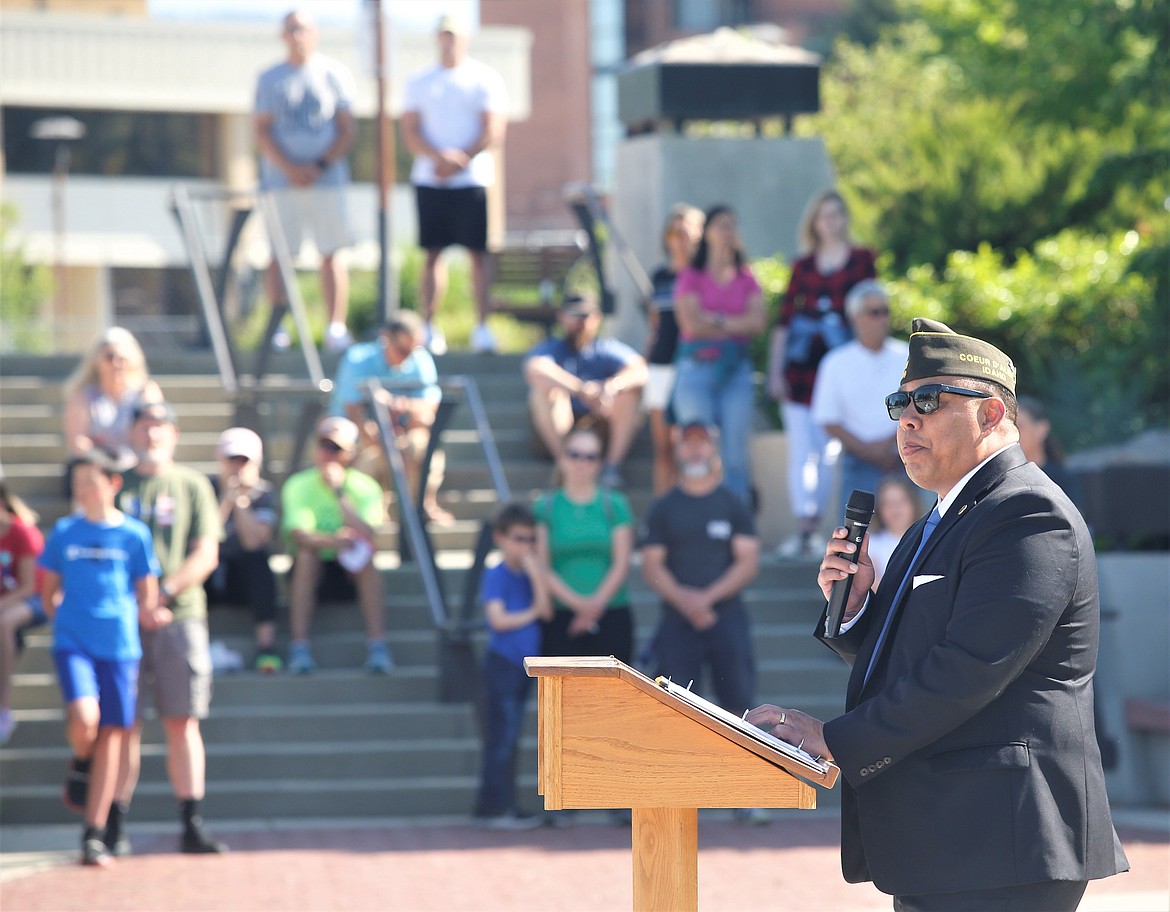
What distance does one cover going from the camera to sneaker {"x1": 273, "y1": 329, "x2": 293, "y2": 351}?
14.1 meters

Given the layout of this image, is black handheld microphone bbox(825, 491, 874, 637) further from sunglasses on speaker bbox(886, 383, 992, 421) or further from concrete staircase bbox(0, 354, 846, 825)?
concrete staircase bbox(0, 354, 846, 825)

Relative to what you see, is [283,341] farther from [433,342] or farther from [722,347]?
[722,347]

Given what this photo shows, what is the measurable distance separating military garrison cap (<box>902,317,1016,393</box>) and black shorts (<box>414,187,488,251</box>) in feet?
30.9

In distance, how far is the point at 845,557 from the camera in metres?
4.04

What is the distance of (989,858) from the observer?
382 cm

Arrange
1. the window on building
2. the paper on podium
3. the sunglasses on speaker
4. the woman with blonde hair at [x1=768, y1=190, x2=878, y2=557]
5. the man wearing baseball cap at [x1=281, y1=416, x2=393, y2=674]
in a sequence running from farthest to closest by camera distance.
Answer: the window on building, the woman with blonde hair at [x1=768, y1=190, x2=878, y2=557], the man wearing baseball cap at [x1=281, y1=416, x2=393, y2=674], the sunglasses on speaker, the paper on podium

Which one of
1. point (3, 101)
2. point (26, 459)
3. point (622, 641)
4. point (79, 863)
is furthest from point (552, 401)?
point (3, 101)

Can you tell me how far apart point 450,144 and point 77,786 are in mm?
5915

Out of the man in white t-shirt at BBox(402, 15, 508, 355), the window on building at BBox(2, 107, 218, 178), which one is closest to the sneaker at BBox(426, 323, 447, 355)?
the man in white t-shirt at BBox(402, 15, 508, 355)

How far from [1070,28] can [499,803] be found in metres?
12.3

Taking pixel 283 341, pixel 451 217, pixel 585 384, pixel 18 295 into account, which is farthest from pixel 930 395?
pixel 18 295

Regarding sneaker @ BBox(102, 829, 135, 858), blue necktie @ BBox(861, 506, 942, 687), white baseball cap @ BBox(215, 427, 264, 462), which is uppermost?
blue necktie @ BBox(861, 506, 942, 687)

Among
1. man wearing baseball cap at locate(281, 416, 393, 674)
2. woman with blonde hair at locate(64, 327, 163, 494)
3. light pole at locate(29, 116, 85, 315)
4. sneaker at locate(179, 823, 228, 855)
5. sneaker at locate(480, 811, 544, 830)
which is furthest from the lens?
light pole at locate(29, 116, 85, 315)

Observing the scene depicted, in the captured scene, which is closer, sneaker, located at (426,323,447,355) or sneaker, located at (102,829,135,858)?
sneaker, located at (102,829,135,858)
